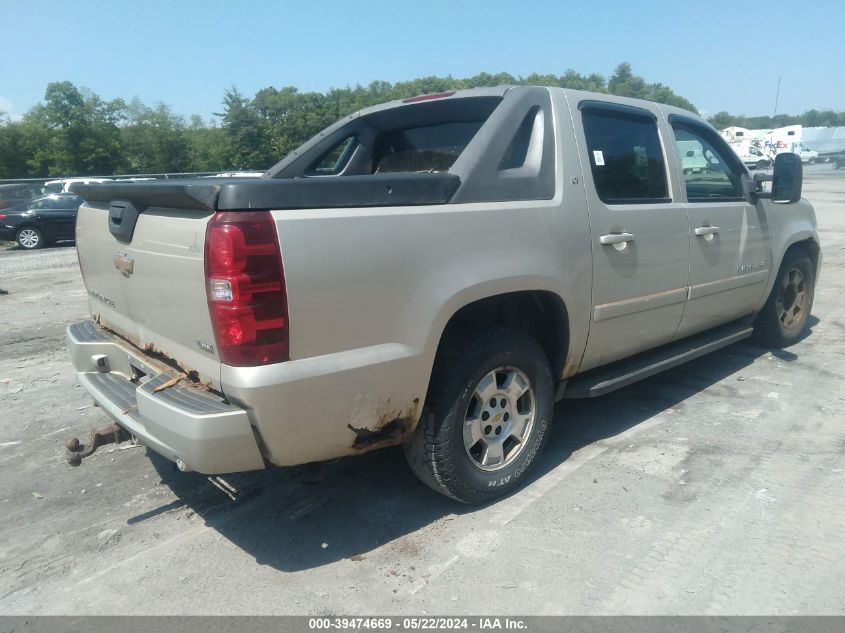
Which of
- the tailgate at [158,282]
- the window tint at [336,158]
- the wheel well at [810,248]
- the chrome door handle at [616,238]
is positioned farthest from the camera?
the wheel well at [810,248]

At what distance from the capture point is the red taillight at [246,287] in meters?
2.32

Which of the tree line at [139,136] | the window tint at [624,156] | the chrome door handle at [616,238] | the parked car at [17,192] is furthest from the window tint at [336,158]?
the tree line at [139,136]

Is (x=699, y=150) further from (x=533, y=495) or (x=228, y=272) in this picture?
(x=228, y=272)

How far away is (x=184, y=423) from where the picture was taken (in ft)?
7.98

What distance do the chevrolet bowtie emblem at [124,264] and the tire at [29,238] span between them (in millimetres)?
16830

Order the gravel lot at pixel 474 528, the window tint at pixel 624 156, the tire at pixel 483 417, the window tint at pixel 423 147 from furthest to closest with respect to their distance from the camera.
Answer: the window tint at pixel 423 147 → the window tint at pixel 624 156 → the tire at pixel 483 417 → the gravel lot at pixel 474 528

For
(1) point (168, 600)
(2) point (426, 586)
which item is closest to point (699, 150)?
(2) point (426, 586)

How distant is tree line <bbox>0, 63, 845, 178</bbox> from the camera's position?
52125mm

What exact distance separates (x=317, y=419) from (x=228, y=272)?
0.67 metres

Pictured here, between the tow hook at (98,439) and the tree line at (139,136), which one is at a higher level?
the tree line at (139,136)

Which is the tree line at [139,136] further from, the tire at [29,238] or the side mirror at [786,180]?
the side mirror at [786,180]

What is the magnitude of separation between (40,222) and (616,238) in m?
17.9

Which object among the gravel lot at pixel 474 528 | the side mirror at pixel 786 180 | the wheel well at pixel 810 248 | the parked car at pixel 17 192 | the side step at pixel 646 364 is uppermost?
the side mirror at pixel 786 180

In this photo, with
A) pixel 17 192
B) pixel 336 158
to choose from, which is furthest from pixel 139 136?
pixel 336 158
